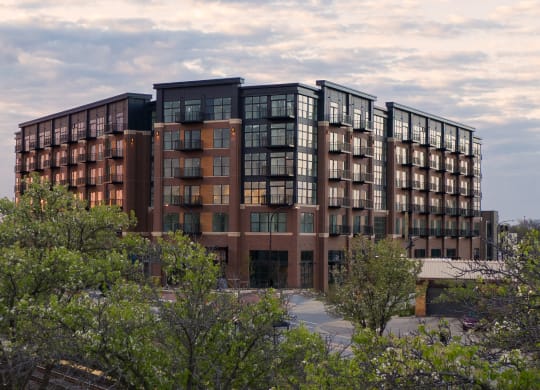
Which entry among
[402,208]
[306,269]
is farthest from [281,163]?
[402,208]

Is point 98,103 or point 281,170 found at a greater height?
point 98,103

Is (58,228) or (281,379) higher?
(58,228)

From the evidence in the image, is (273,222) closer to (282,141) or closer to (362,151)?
(282,141)

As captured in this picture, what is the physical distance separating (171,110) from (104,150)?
1530 centimetres

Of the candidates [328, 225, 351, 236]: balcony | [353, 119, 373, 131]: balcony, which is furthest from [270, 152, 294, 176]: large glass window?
[353, 119, 373, 131]: balcony

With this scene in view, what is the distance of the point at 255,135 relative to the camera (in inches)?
3127

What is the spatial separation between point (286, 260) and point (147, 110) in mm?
28443

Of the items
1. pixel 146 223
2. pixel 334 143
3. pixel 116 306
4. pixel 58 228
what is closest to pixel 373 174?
pixel 334 143

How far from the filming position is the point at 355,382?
12797 mm

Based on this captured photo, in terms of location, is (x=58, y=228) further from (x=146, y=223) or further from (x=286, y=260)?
(x=146, y=223)

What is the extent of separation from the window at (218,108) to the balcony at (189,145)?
10.5 feet

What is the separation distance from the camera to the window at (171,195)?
8269 centimetres

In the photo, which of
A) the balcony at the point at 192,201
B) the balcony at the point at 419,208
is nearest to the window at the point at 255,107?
the balcony at the point at 192,201

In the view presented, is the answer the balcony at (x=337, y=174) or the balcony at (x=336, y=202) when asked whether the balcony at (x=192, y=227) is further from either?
the balcony at (x=337, y=174)
